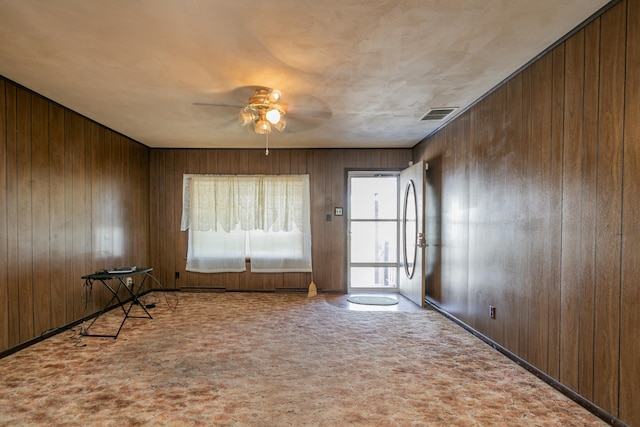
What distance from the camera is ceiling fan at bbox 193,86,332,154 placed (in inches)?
121

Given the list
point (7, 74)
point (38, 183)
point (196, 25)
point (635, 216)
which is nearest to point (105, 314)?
point (38, 183)

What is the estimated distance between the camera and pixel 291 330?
3713 mm

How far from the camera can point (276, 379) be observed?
2564mm

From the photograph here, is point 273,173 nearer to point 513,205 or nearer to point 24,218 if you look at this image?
point 24,218

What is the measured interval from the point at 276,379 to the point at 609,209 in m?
2.48

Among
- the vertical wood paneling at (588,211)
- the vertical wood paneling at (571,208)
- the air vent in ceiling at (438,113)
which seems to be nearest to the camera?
the vertical wood paneling at (588,211)

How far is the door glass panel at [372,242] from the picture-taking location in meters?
6.00

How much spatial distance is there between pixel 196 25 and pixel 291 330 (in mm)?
2986

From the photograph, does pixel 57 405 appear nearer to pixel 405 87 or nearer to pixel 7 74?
pixel 7 74

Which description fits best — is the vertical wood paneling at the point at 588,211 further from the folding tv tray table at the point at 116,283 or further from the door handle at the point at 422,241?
the folding tv tray table at the point at 116,283

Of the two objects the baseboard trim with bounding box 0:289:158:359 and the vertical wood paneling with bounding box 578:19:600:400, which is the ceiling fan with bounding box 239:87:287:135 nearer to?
the vertical wood paneling with bounding box 578:19:600:400

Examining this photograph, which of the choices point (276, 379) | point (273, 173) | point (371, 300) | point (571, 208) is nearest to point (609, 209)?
point (571, 208)

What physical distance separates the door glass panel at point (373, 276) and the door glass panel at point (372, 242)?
16cm

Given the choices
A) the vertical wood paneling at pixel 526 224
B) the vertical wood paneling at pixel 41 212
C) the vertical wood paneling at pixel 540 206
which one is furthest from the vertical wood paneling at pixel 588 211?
the vertical wood paneling at pixel 41 212
